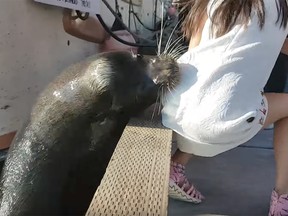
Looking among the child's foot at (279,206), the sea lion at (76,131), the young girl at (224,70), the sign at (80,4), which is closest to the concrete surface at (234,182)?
the child's foot at (279,206)

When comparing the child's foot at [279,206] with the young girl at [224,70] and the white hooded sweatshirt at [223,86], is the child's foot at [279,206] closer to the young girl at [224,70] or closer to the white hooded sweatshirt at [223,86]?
the young girl at [224,70]

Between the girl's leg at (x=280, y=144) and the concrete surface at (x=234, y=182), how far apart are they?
260 mm

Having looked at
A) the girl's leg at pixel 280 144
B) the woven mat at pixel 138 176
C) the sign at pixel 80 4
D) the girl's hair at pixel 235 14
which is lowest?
the girl's leg at pixel 280 144

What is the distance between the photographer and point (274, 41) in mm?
2029

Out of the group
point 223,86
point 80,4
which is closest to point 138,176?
point 223,86

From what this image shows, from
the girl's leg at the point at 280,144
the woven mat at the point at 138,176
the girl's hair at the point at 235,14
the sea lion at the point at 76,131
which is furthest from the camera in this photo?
the girl's leg at the point at 280,144

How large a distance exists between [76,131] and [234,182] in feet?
8.72

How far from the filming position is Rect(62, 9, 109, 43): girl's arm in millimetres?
3306

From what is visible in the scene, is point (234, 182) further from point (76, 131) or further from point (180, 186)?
point (76, 131)

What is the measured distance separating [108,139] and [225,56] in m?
0.56

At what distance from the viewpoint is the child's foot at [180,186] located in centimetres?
327

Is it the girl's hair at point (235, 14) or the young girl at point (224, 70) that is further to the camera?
the girl's hair at point (235, 14)

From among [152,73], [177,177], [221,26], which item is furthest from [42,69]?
[152,73]

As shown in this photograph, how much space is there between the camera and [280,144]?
3172 mm
